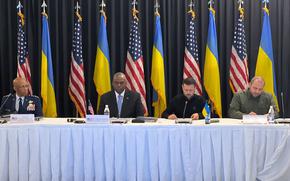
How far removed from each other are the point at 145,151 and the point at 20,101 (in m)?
1.93

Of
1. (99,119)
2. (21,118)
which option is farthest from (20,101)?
(99,119)

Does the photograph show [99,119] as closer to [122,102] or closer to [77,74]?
[122,102]

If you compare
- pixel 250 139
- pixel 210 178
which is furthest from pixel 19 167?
pixel 250 139

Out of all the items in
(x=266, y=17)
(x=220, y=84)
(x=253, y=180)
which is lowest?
(x=253, y=180)

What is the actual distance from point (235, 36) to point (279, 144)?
110 inches

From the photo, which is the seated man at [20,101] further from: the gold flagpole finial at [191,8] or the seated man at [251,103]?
the gold flagpole finial at [191,8]

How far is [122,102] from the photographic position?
5605mm

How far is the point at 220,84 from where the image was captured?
23.5 ft

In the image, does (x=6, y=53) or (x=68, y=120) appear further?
(x=6, y=53)

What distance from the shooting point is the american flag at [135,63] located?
22.0 feet

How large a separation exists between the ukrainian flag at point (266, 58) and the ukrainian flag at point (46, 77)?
3.31 m

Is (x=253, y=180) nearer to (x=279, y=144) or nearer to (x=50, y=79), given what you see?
(x=279, y=144)

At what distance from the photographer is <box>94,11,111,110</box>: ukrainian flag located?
6.82 m

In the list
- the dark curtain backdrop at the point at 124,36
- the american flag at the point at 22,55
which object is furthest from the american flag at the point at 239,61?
the american flag at the point at 22,55
